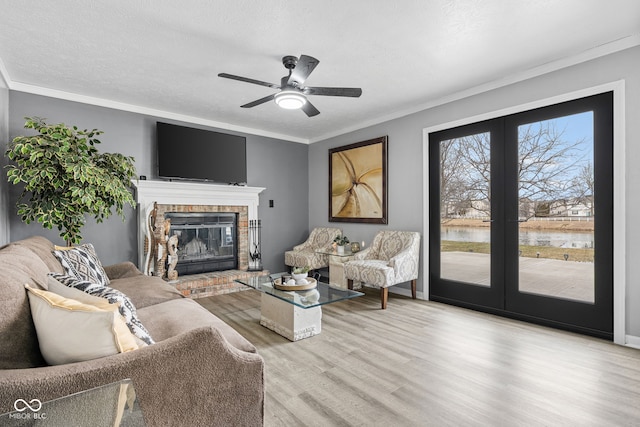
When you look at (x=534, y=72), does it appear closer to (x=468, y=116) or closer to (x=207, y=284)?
(x=468, y=116)

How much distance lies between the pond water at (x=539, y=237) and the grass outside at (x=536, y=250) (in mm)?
37

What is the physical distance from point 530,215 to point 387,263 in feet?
5.36

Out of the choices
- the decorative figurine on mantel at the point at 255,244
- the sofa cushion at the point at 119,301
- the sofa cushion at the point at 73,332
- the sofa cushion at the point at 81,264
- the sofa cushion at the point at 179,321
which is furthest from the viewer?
the decorative figurine on mantel at the point at 255,244

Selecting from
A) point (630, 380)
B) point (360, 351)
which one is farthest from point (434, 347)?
point (630, 380)

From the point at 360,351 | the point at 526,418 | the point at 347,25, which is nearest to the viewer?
the point at 526,418

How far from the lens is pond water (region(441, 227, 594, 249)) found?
298 centimetres

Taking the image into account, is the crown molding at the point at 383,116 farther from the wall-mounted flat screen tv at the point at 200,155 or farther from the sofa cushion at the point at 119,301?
the sofa cushion at the point at 119,301

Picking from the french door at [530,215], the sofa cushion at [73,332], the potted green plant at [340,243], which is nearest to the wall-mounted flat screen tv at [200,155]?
the potted green plant at [340,243]

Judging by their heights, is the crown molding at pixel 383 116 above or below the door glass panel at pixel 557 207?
above

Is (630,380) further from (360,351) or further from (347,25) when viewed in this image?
(347,25)

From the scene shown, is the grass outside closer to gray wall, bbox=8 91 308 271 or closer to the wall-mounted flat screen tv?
gray wall, bbox=8 91 308 271

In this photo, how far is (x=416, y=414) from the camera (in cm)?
180

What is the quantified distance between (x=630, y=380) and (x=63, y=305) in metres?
3.24

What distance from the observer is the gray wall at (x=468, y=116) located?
267 cm
